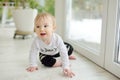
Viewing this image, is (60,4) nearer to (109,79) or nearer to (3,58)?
(3,58)

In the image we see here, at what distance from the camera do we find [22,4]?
2.59 metres

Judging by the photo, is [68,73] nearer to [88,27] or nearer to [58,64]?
[58,64]

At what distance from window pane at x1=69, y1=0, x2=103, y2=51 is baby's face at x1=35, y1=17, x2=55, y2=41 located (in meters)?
0.52

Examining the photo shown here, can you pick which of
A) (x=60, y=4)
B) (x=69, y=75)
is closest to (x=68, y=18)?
(x=60, y=4)

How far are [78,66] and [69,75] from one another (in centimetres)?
23

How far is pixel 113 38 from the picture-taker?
117 centimetres

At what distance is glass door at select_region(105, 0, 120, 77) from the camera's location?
113cm

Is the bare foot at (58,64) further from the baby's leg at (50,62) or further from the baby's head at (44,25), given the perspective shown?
the baby's head at (44,25)

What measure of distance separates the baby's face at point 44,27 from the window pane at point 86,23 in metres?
0.52

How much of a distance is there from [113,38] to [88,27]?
0.72 m

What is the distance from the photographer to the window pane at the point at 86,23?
1.57 m

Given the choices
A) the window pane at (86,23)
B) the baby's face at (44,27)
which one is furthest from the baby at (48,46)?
the window pane at (86,23)

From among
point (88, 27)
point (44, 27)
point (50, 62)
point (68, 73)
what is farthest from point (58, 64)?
point (88, 27)

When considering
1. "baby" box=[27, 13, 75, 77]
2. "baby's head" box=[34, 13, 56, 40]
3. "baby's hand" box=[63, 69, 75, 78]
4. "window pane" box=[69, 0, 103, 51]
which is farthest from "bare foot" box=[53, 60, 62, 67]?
"window pane" box=[69, 0, 103, 51]
